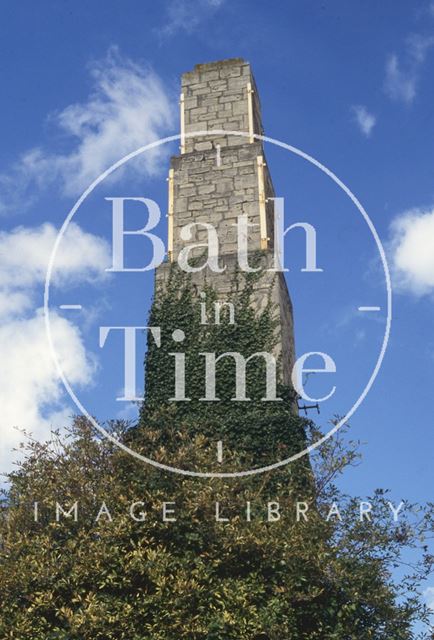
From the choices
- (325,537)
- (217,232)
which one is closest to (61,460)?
(325,537)

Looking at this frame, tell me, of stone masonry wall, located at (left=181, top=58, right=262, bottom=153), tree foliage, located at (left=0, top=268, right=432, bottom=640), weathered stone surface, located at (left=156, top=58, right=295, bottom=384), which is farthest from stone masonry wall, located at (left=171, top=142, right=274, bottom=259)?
tree foliage, located at (left=0, top=268, right=432, bottom=640)

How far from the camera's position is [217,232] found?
56.3 ft

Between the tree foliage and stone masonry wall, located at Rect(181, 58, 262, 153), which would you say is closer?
the tree foliage

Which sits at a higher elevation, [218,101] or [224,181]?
[218,101]

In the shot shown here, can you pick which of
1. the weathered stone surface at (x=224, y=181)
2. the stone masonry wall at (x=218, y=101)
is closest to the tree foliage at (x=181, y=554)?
the weathered stone surface at (x=224, y=181)

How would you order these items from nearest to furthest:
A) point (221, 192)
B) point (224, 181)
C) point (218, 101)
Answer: point (221, 192) < point (224, 181) < point (218, 101)

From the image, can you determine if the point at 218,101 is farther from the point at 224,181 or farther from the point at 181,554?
the point at 181,554

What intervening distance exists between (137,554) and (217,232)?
26.7ft

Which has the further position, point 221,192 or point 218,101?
point 218,101

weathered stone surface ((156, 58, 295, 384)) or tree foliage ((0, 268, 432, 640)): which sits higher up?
weathered stone surface ((156, 58, 295, 384))

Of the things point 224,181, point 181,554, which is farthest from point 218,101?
point 181,554

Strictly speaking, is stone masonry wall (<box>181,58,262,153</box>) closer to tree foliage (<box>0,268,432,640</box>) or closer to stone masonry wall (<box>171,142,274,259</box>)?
stone masonry wall (<box>171,142,274,259</box>)

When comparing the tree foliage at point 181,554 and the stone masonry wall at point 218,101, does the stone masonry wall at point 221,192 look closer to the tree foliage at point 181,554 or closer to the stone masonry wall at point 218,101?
the stone masonry wall at point 218,101

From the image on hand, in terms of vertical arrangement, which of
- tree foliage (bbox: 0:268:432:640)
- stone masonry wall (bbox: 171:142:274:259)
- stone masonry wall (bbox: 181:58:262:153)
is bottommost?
tree foliage (bbox: 0:268:432:640)
